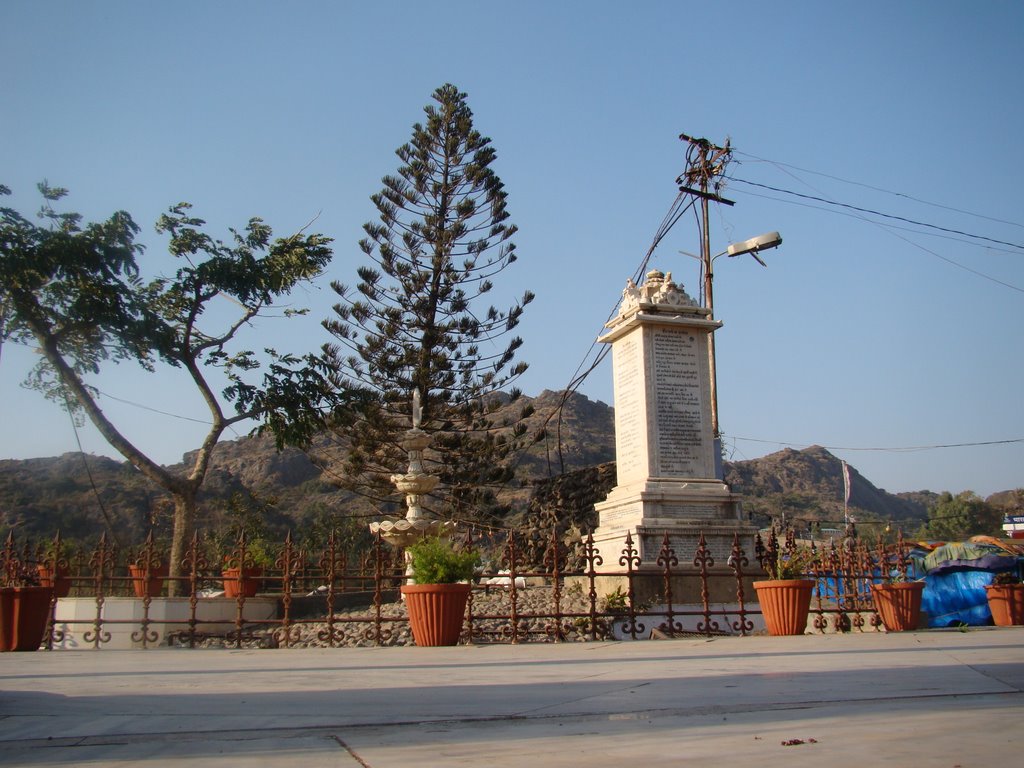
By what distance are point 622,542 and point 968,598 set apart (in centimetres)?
567

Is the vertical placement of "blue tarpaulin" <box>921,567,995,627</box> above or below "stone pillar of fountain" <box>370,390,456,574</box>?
below

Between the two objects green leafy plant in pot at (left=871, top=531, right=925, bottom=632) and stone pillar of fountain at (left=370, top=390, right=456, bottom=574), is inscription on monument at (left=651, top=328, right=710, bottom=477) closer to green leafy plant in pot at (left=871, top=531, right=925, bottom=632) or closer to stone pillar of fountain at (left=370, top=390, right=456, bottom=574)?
stone pillar of fountain at (left=370, top=390, right=456, bottom=574)

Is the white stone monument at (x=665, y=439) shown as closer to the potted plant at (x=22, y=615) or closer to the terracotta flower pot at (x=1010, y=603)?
the terracotta flower pot at (x=1010, y=603)

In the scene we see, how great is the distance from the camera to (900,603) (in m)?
8.07

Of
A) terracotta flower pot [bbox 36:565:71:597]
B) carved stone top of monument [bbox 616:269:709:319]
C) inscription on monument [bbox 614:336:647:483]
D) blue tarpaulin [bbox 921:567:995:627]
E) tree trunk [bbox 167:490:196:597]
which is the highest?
carved stone top of monument [bbox 616:269:709:319]

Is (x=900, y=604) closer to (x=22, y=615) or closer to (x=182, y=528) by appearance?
(x=22, y=615)

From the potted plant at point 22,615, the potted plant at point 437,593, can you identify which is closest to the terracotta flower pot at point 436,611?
the potted plant at point 437,593

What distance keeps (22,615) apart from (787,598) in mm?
6891

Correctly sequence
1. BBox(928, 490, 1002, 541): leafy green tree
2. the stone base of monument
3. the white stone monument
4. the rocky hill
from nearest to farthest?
1. the stone base of monument
2. the white stone monument
3. the rocky hill
4. BBox(928, 490, 1002, 541): leafy green tree

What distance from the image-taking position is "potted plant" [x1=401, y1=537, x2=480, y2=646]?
6.96 metres

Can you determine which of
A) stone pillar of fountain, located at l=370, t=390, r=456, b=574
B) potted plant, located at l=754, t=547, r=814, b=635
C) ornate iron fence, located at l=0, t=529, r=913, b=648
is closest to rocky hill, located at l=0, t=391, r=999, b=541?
ornate iron fence, located at l=0, t=529, r=913, b=648

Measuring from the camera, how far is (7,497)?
37.9 meters

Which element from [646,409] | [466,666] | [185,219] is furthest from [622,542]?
[185,219]

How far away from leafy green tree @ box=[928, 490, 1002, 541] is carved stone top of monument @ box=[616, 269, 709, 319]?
43.7 metres
